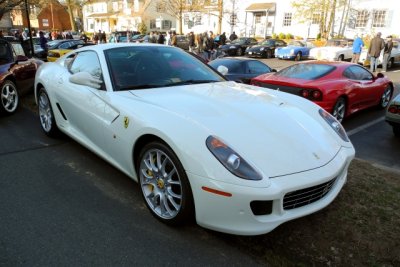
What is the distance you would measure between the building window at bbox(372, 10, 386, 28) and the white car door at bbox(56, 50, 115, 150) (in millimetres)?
31584

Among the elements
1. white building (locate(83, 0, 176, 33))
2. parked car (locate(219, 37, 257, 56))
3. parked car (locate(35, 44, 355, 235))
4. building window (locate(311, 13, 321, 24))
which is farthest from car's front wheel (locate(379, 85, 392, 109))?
white building (locate(83, 0, 176, 33))

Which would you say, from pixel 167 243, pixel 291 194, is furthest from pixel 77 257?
pixel 291 194

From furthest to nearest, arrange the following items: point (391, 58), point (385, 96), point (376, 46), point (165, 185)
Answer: point (391, 58) < point (376, 46) < point (385, 96) < point (165, 185)

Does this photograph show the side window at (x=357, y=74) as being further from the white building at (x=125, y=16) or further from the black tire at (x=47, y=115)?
the white building at (x=125, y=16)

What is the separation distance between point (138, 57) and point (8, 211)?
199cm

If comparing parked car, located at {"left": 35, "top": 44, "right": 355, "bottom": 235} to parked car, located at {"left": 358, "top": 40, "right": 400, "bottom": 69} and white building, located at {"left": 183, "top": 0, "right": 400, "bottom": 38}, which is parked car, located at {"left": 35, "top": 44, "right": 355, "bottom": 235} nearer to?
parked car, located at {"left": 358, "top": 40, "right": 400, "bottom": 69}

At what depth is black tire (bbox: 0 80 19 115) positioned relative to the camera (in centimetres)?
616

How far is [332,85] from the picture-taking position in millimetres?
6457

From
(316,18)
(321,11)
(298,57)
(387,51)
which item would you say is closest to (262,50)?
(298,57)

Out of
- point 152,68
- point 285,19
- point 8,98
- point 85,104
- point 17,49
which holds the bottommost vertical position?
point 8,98

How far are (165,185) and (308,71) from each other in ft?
16.8

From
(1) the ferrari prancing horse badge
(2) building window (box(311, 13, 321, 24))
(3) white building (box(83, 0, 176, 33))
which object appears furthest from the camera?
(3) white building (box(83, 0, 176, 33))

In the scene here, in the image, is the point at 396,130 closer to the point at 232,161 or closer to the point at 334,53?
the point at 232,161

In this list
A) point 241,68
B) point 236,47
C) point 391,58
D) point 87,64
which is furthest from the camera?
point 236,47
